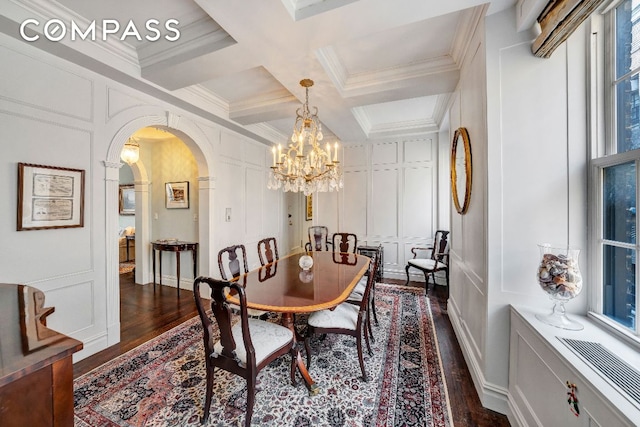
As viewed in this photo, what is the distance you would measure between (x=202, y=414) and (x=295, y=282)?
1.09 metres

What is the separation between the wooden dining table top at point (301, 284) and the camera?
1.73 metres

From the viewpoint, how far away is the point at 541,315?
4.80 feet

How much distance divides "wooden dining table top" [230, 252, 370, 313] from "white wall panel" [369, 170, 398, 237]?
204 cm

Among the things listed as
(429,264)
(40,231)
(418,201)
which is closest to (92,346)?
(40,231)

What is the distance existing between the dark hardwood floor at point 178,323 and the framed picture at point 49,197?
4.23ft

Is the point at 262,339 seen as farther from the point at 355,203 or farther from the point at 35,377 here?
the point at 355,203

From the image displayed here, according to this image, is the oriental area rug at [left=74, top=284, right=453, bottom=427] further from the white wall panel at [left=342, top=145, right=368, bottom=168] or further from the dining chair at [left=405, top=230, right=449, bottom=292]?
the white wall panel at [left=342, top=145, right=368, bottom=168]

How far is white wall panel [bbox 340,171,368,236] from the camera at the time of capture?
5.21m

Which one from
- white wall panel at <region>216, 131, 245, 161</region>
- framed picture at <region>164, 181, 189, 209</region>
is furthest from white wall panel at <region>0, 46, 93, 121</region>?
framed picture at <region>164, 181, 189, 209</region>

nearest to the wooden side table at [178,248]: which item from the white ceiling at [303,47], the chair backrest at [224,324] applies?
the white ceiling at [303,47]

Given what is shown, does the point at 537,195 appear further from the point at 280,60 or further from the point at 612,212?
the point at 280,60

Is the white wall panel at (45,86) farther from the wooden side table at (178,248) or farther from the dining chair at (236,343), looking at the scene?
the wooden side table at (178,248)

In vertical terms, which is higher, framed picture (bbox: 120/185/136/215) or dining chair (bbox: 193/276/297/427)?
framed picture (bbox: 120/185/136/215)

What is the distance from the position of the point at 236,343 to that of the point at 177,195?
140 inches
